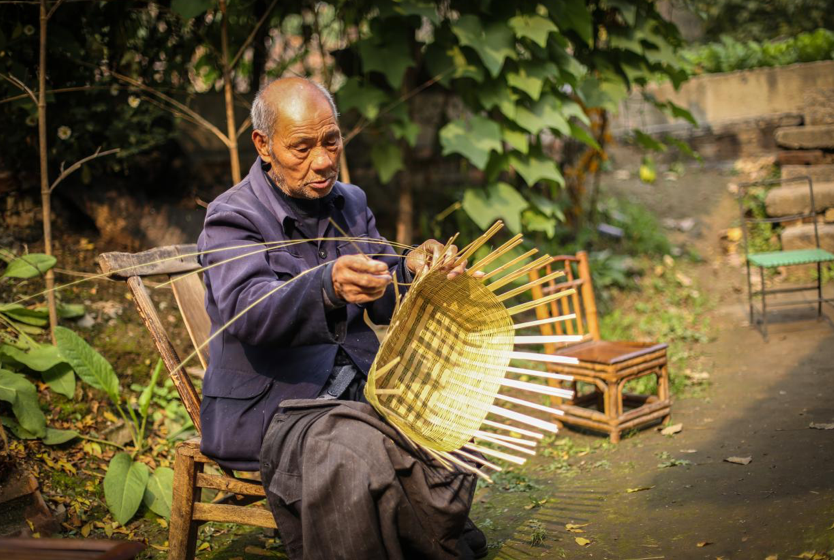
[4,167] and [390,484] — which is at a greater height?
[4,167]

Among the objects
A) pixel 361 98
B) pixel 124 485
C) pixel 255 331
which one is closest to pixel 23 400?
pixel 124 485

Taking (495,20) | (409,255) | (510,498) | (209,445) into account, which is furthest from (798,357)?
(209,445)

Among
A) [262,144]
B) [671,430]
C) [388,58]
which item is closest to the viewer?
[262,144]

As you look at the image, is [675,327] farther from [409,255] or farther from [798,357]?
[409,255]

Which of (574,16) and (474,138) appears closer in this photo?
(474,138)

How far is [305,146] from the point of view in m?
2.48

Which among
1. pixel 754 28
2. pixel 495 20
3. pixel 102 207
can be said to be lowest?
pixel 102 207

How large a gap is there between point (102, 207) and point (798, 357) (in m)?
4.55

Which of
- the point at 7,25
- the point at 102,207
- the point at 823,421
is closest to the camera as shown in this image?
the point at 823,421

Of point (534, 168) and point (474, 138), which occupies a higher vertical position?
point (474, 138)

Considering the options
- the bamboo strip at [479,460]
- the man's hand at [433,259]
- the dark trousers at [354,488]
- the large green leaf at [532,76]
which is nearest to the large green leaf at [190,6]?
the large green leaf at [532,76]

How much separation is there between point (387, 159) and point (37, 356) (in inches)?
97.5

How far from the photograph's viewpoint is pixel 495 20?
16.2 ft

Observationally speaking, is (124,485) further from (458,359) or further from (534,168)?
(534,168)
